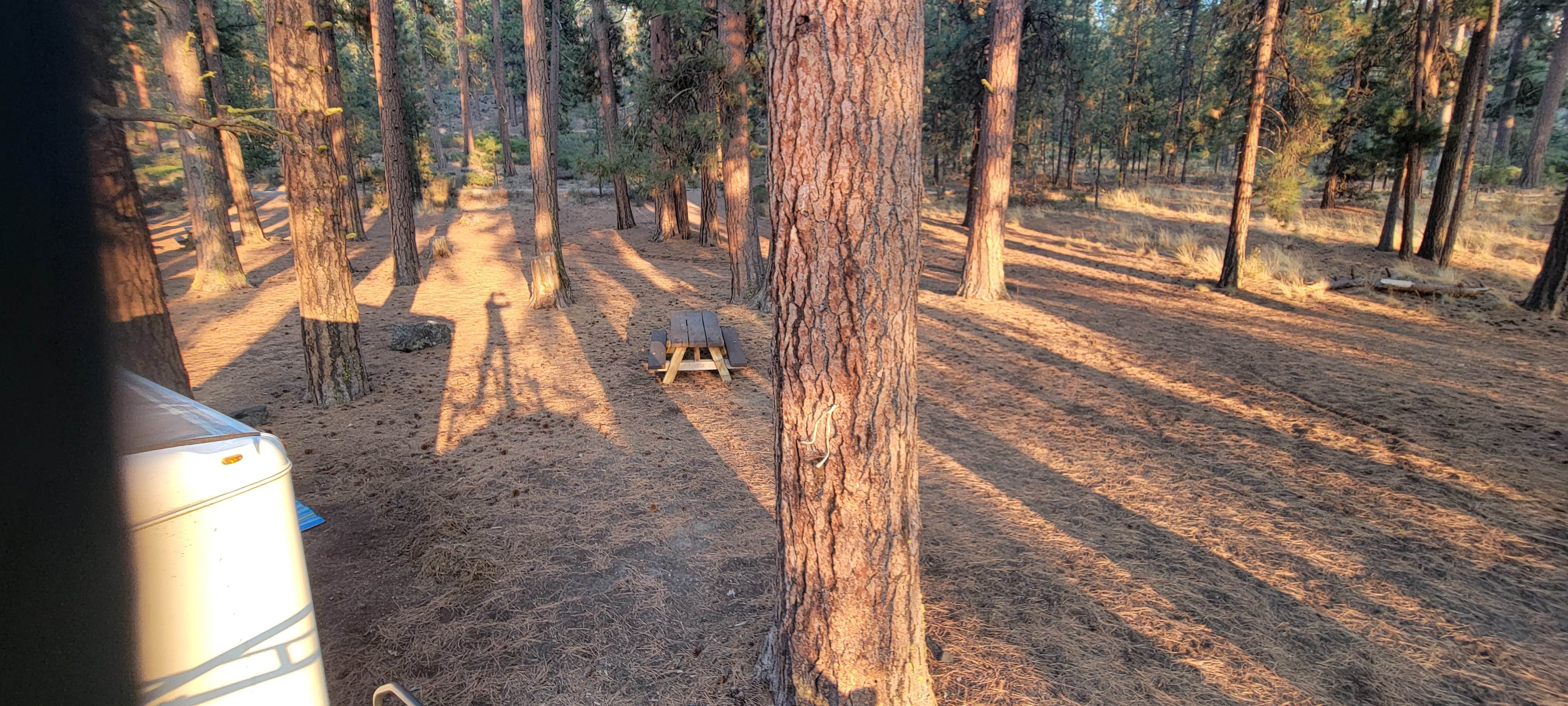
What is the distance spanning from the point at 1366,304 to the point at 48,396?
42.3ft

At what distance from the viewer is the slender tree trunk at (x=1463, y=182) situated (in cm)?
1170

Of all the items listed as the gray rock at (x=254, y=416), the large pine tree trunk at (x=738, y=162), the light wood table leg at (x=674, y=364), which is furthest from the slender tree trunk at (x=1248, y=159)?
the gray rock at (x=254, y=416)

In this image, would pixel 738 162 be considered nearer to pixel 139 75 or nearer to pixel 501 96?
pixel 139 75

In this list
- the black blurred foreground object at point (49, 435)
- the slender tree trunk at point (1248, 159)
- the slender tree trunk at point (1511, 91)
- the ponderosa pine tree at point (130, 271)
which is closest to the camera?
the black blurred foreground object at point (49, 435)

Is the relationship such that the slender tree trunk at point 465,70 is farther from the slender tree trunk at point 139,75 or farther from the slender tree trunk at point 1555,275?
the slender tree trunk at point 1555,275

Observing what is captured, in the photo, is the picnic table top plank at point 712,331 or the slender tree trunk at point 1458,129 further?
the slender tree trunk at point 1458,129

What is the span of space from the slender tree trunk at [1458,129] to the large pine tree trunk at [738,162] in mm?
11716

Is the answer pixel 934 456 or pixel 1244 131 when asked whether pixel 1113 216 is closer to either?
pixel 1244 131

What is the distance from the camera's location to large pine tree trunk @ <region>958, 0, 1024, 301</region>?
9922mm

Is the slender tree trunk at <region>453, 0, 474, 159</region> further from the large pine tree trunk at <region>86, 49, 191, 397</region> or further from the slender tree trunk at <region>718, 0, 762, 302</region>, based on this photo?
the large pine tree trunk at <region>86, 49, 191, 397</region>

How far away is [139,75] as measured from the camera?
14930mm

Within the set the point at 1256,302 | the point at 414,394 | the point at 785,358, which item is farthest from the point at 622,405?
the point at 1256,302

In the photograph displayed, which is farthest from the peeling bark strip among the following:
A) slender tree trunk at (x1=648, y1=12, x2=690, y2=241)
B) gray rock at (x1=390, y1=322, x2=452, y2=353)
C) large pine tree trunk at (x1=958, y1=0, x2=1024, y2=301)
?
large pine tree trunk at (x1=958, y1=0, x2=1024, y2=301)

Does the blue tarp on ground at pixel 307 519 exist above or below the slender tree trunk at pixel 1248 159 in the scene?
below
